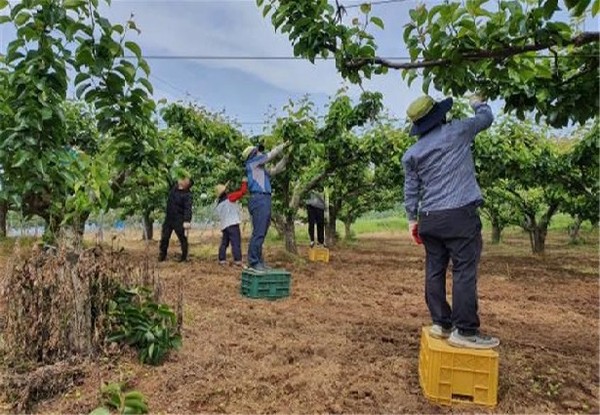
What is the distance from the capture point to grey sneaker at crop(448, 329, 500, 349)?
3.02 meters

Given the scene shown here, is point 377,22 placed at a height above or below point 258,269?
above

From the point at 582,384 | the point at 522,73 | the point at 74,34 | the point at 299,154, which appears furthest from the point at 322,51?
the point at 299,154

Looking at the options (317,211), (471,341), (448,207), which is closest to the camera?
(471,341)

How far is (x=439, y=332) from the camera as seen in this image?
10.9 feet

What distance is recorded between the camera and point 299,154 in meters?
9.30

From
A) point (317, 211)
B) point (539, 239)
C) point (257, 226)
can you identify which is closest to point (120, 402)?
point (257, 226)

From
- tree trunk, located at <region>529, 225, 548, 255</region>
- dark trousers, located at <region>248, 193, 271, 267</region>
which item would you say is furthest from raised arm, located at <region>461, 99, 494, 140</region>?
tree trunk, located at <region>529, 225, 548, 255</region>

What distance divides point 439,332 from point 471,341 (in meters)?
0.29

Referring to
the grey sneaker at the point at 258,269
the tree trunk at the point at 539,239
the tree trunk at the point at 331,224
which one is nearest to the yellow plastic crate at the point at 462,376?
the grey sneaker at the point at 258,269

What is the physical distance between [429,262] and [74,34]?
2.79 meters

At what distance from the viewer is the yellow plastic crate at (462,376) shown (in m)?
2.93

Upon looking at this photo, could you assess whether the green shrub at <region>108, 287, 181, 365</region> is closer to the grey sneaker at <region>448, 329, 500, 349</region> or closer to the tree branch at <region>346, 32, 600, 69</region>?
the grey sneaker at <region>448, 329, 500, 349</region>

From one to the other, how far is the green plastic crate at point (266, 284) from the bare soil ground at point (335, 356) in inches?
6.9

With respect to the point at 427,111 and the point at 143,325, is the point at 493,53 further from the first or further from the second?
the point at 143,325
